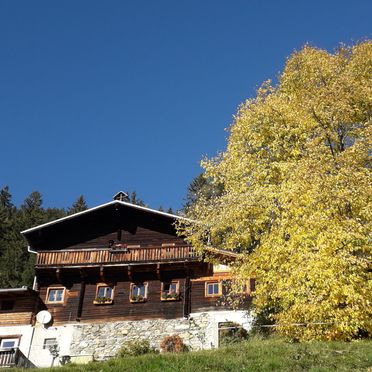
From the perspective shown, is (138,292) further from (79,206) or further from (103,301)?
(79,206)

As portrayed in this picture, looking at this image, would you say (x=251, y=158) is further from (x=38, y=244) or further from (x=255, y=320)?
(x=38, y=244)

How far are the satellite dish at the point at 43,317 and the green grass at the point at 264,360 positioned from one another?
1181cm

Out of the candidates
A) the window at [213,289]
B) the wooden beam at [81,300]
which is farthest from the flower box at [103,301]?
the window at [213,289]

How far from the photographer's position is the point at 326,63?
28.0 m

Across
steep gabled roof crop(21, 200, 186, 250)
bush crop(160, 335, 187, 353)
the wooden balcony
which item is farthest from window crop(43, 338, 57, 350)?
bush crop(160, 335, 187, 353)

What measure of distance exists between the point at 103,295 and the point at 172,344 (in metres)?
6.17

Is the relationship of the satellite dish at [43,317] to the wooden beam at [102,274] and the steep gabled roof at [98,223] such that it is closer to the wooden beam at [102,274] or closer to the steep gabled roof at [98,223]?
the wooden beam at [102,274]

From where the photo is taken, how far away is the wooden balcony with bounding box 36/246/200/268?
102ft

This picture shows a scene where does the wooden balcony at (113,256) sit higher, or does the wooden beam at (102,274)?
the wooden balcony at (113,256)

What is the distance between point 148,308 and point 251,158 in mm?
11434

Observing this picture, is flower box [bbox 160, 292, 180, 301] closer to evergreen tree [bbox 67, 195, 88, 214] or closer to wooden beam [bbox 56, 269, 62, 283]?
wooden beam [bbox 56, 269, 62, 283]

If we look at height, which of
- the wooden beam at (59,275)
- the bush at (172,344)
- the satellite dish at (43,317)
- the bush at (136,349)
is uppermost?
the wooden beam at (59,275)

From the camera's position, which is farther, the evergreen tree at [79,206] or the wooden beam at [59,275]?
the evergreen tree at [79,206]

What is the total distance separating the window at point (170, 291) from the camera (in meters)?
30.5
